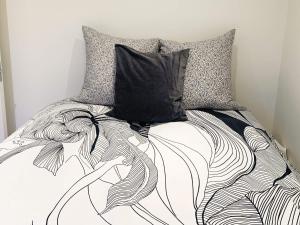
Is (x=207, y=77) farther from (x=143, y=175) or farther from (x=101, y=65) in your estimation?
(x=143, y=175)

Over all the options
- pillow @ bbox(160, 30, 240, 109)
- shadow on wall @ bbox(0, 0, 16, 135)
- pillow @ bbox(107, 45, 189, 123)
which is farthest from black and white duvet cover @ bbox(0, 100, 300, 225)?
shadow on wall @ bbox(0, 0, 16, 135)

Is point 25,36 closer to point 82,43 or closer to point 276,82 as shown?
point 82,43

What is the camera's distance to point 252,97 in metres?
2.44

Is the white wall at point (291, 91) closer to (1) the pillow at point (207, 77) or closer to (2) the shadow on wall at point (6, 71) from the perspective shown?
(1) the pillow at point (207, 77)

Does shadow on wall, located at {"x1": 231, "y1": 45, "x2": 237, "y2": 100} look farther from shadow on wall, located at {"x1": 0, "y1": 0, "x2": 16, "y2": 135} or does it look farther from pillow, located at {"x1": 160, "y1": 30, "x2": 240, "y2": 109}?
shadow on wall, located at {"x1": 0, "y1": 0, "x2": 16, "y2": 135}

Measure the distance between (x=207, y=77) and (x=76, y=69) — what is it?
3.13 ft

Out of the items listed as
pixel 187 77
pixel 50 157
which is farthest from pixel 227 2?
pixel 50 157

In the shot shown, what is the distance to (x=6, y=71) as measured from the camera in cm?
245

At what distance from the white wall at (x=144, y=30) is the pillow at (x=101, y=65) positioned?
0.77 ft

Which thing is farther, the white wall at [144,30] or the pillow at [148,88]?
the white wall at [144,30]

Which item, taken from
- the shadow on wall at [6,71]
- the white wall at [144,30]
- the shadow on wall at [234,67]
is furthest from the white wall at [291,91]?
the shadow on wall at [6,71]

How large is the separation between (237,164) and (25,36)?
5.65ft

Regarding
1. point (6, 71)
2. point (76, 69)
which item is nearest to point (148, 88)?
point (76, 69)

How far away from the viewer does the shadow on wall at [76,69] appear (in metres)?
2.39
